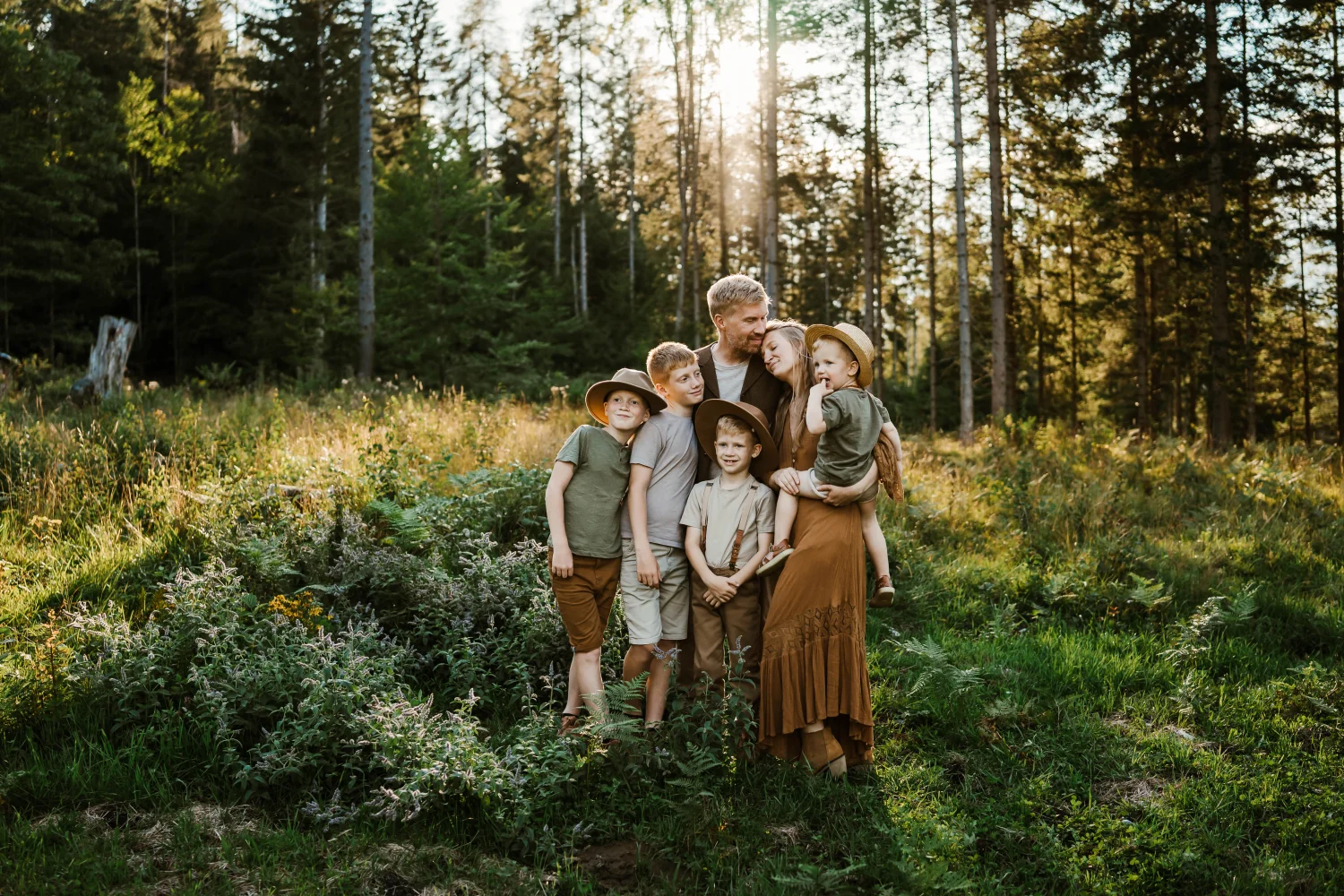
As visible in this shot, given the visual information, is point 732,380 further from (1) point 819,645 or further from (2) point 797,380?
(1) point 819,645

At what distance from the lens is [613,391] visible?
4.27m

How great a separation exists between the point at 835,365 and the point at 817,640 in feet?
4.42

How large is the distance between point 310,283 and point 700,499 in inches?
780

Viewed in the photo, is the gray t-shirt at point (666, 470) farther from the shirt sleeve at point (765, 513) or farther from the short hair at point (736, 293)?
the short hair at point (736, 293)

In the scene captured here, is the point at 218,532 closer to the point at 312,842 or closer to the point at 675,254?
the point at 312,842

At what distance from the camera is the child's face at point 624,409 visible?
4.23 meters

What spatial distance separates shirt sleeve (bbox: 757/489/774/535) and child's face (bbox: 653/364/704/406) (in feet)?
1.96

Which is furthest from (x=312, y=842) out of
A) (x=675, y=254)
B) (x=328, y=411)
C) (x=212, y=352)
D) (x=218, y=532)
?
(x=675, y=254)

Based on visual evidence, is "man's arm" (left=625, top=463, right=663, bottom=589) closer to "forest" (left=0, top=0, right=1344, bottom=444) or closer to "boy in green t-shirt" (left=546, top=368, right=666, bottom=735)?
"boy in green t-shirt" (left=546, top=368, right=666, bottom=735)

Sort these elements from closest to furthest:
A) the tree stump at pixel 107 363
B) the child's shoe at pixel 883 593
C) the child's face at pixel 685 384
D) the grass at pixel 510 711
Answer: the grass at pixel 510 711 < the child's shoe at pixel 883 593 < the child's face at pixel 685 384 < the tree stump at pixel 107 363

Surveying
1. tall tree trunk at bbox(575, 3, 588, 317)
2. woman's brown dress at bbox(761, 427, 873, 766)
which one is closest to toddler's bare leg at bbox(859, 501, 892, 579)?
woman's brown dress at bbox(761, 427, 873, 766)

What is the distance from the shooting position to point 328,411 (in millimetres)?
10148

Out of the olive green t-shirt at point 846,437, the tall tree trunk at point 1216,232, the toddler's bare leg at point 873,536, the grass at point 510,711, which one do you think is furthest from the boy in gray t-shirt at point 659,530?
the tall tree trunk at point 1216,232

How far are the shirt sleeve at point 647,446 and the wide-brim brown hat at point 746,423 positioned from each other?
21cm
